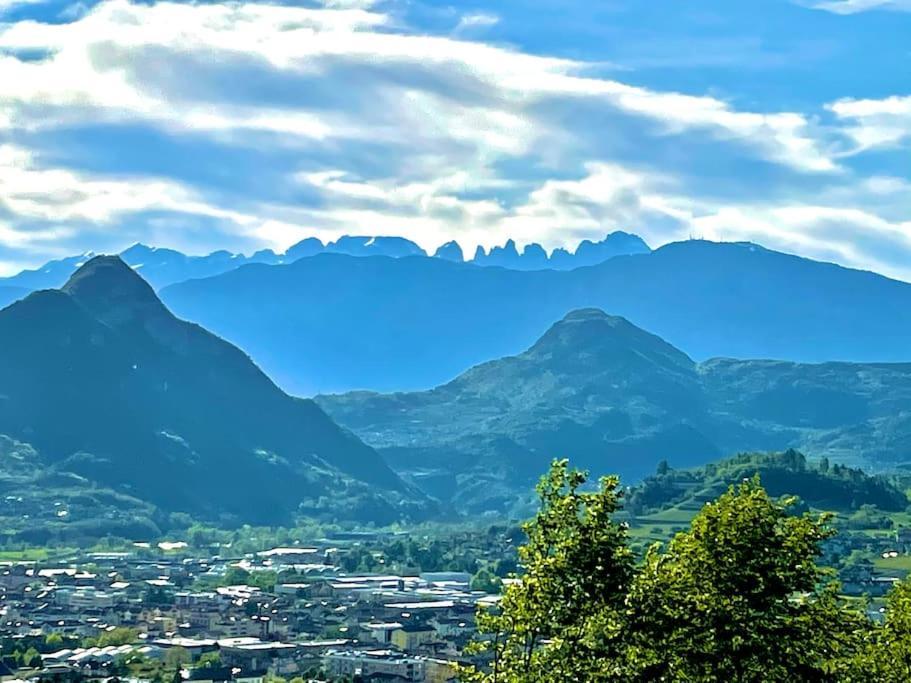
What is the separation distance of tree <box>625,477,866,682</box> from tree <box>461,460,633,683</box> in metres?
0.59

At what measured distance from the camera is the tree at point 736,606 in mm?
30375

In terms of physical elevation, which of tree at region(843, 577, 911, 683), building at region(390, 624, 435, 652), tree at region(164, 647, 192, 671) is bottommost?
tree at region(164, 647, 192, 671)

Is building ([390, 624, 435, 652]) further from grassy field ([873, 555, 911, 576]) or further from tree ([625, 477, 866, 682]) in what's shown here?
tree ([625, 477, 866, 682])

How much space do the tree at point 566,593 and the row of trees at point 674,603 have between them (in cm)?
2

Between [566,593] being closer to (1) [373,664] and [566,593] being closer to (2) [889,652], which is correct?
(2) [889,652]

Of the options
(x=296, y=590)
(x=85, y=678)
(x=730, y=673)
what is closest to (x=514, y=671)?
(x=730, y=673)

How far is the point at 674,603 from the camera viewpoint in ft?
102

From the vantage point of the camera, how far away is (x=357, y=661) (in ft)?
396

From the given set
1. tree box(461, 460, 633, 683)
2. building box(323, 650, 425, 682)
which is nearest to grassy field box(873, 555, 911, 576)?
building box(323, 650, 425, 682)

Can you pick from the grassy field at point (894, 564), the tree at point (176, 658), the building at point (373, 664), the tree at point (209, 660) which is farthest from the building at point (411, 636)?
the grassy field at point (894, 564)

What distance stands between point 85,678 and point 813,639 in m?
82.0

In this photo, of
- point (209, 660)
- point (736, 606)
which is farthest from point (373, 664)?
point (736, 606)

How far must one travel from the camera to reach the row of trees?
99.8 feet

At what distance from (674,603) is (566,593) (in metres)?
2.11
